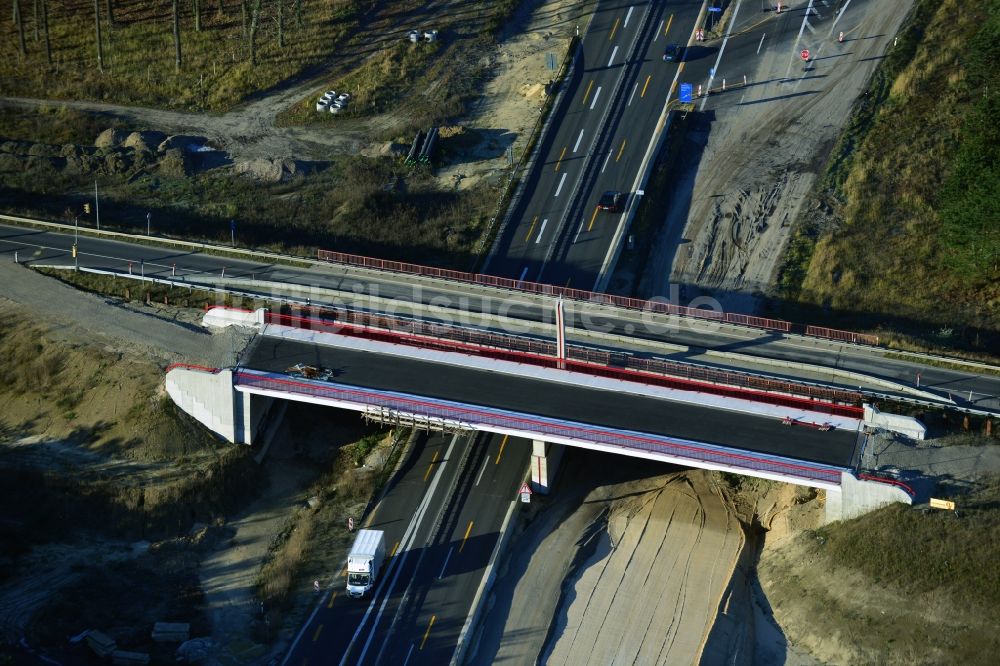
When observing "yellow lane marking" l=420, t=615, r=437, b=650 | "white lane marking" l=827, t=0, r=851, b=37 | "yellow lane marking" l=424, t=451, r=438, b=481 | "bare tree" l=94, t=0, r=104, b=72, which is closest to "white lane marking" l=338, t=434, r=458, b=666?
"yellow lane marking" l=424, t=451, r=438, b=481

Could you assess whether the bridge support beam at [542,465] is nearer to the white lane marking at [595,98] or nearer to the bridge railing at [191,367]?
the bridge railing at [191,367]

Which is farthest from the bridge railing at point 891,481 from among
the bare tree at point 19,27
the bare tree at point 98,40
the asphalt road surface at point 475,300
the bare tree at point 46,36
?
the bare tree at point 19,27

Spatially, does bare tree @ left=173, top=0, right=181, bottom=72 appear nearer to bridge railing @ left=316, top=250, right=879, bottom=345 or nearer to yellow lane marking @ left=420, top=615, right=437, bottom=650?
bridge railing @ left=316, top=250, right=879, bottom=345

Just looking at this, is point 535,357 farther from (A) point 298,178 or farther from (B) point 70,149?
(B) point 70,149

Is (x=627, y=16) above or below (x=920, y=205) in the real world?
above

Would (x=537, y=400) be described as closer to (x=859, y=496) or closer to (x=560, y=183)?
(x=859, y=496)

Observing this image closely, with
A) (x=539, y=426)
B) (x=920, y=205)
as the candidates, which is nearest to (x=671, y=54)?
(x=920, y=205)
